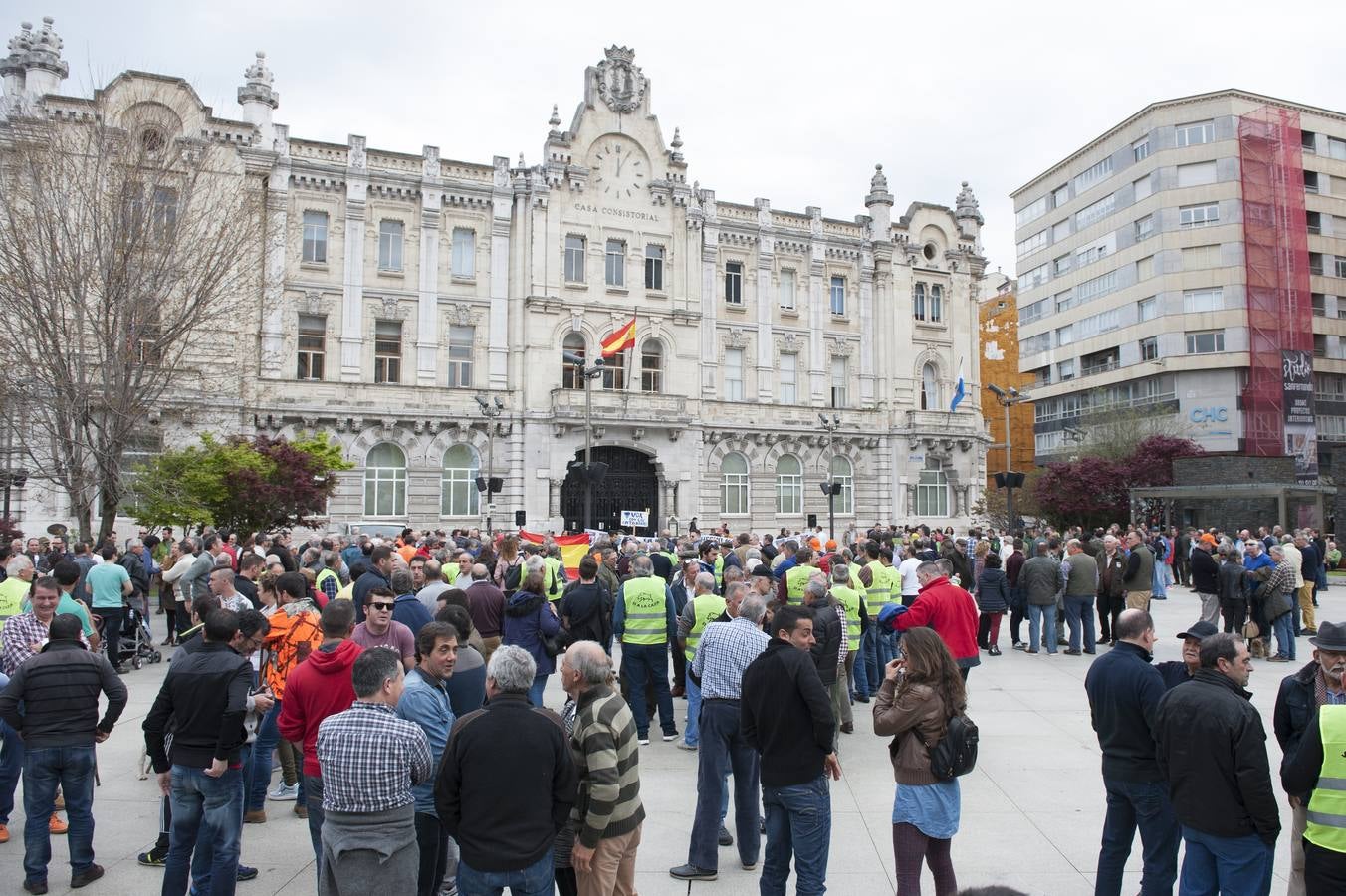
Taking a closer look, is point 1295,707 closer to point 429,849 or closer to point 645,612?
point 429,849

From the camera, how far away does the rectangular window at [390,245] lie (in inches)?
1427

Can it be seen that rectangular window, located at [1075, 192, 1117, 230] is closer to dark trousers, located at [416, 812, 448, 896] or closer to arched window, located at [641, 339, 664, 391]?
arched window, located at [641, 339, 664, 391]

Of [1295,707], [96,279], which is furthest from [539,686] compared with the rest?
[96,279]

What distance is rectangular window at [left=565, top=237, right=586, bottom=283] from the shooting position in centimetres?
3838

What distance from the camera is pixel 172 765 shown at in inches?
232

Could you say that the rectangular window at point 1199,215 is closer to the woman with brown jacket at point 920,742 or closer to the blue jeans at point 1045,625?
the blue jeans at point 1045,625

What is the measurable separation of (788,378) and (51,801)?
38.5 m

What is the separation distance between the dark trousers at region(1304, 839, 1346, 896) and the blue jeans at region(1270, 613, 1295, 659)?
1204 cm

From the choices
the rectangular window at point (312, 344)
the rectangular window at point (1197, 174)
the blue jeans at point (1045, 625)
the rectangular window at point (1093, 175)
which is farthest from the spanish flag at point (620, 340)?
the rectangular window at point (1093, 175)

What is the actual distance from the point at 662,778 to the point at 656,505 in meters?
29.5

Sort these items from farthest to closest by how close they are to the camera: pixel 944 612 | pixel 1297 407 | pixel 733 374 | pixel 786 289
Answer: pixel 1297 407, pixel 786 289, pixel 733 374, pixel 944 612

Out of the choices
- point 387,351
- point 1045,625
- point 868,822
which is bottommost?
point 868,822

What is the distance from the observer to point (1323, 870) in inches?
176

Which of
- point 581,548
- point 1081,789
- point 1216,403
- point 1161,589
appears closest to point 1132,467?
point 1216,403
